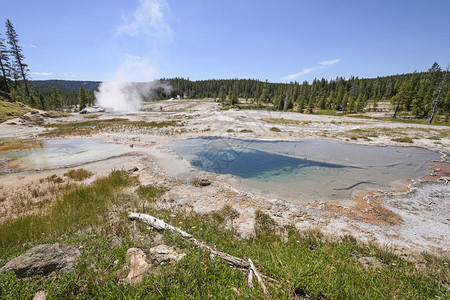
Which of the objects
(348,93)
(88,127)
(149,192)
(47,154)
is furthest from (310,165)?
(348,93)

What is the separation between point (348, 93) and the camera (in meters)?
106

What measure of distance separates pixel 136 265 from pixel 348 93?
444 feet

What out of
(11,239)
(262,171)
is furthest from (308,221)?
(11,239)

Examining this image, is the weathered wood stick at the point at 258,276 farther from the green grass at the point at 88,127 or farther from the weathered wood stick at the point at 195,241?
the green grass at the point at 88,127

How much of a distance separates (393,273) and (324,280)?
2.29 meters

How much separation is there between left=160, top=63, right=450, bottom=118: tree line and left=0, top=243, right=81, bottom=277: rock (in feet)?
249

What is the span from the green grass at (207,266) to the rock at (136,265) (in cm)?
16

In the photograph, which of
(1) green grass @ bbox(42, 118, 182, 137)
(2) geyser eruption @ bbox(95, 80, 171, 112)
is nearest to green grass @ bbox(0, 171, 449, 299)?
(1) green grass @ bbox(42, 118, 182, 137)

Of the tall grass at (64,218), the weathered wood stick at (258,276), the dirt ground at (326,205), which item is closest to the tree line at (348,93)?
the dirt ground at (326,205)

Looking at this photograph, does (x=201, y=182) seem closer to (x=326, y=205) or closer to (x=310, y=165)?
(x=326, y=205)

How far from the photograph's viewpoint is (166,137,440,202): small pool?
11805mm

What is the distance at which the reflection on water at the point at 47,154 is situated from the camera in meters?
15.2

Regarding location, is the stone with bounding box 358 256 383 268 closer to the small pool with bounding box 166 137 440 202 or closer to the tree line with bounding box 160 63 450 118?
the small pool with bounding box 166 137 440 202

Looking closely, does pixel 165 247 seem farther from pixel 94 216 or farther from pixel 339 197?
pixel 339 197
